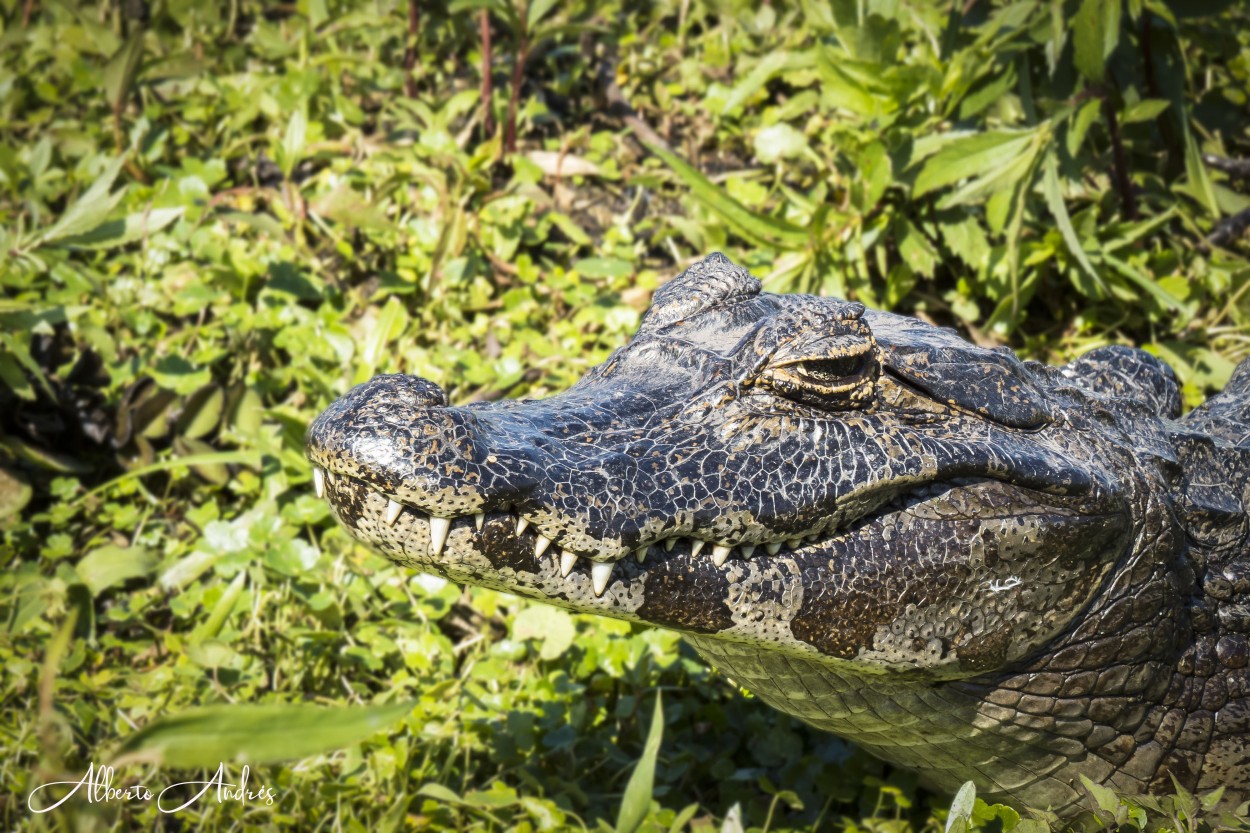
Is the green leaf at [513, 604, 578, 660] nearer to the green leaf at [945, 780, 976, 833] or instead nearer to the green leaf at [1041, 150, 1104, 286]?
the green leaf at [945, 780, 976, 833]

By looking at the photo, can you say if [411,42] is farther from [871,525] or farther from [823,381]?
[871,525]

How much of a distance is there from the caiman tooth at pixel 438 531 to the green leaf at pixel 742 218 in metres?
2.56

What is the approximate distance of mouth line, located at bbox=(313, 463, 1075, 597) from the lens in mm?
1996

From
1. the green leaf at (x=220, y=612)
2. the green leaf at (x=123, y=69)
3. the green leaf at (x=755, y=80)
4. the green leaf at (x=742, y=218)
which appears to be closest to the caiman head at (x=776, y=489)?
the green leaf at (x=220, y=612)

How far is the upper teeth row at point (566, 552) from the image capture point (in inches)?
78.3

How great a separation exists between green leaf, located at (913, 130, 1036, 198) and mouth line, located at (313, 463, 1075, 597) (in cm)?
195

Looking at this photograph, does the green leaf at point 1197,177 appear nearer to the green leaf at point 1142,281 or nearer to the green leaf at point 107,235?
the green leaf at point 1142,281

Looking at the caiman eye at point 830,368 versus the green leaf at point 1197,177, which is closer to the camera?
the caiman eye at point 830,368

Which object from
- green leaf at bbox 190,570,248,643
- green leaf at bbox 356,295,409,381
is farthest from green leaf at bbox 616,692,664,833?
green leaf at bbox 356,295,409,381

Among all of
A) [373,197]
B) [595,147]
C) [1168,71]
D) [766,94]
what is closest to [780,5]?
[766,94]

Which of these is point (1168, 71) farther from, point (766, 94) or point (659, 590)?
point (659, 590)

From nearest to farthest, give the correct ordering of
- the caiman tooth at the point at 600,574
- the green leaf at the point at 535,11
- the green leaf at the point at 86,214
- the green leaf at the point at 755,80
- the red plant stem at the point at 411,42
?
the caiman tooth at the point at 600,574, the green leaf at the point at 86,214, the green leaf at the point at 535,11, the green leaf at the point at 755,80, the red plant stem at the point at 411,42

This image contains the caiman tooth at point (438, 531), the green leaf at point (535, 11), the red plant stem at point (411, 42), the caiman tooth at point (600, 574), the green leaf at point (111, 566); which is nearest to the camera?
the caiman tooth at point (438, 531)

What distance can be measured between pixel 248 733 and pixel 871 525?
5.06 feet
